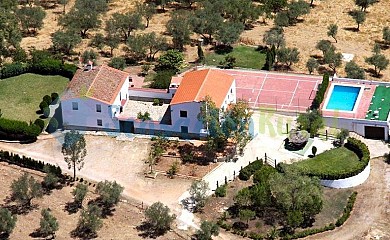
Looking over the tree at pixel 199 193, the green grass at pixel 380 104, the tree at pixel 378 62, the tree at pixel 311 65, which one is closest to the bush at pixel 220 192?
the tree at pixel 199 193

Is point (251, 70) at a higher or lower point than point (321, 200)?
higher

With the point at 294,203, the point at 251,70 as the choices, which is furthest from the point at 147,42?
the point at 294,203

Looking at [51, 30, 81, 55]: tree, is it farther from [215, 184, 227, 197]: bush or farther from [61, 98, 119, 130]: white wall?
[215, 184, 227, 197]: bush

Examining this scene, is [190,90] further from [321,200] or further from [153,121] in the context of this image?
[321,200]

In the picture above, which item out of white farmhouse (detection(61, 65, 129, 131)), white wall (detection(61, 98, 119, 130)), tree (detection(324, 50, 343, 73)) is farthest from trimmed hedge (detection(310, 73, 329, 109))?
white wall (detection(61, 98, 119, 130))

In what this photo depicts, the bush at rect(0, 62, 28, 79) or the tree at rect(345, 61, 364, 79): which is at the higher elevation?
the bush at rect(0, 62, 28, 79)

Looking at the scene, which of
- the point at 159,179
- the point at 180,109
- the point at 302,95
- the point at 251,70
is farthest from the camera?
the point at 251,70

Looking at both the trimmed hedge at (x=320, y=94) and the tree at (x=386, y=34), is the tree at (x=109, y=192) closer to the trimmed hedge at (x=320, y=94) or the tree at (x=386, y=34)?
the trimmed hedge at (x=320, y=94)
